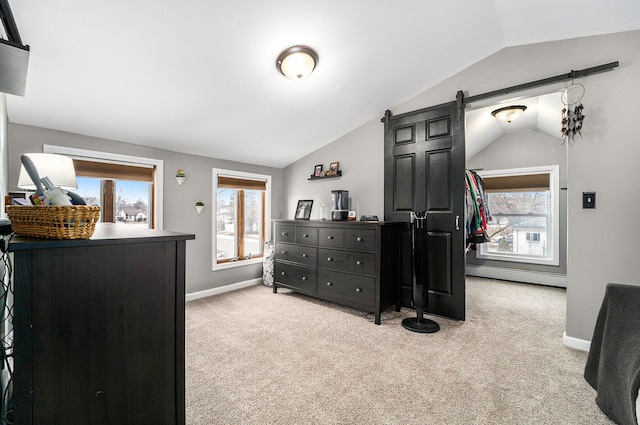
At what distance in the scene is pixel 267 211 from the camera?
178 inches

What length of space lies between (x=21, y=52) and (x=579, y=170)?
3507 millimetres

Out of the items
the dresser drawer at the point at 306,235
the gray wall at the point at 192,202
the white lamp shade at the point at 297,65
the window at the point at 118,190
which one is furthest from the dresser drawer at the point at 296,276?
the white lamp shade at the point at 297,65

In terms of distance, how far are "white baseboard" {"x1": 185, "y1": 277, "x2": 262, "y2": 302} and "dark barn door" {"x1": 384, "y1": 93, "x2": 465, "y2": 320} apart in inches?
88.1

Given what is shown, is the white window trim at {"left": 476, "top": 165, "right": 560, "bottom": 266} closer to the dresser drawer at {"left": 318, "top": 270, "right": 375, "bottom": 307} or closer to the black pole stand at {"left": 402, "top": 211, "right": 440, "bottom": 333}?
the black pole stand at {"left": 402, "top": 211, "right": 440, "bottom": 333}

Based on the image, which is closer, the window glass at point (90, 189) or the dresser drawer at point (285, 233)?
the window glass at point (90, 189)

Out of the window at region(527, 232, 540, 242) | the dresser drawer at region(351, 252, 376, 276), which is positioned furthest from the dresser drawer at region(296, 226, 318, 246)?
the window at region(527, 232, 540, 242)

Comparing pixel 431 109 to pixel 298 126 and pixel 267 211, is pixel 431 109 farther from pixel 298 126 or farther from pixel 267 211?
pixel 267 211

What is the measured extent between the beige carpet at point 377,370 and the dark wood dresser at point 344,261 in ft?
0.80

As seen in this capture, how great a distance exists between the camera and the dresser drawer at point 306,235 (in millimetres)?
3438

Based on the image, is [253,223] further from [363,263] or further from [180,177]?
[363,263]

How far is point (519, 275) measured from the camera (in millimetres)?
4574

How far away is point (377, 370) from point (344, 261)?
1301 mm

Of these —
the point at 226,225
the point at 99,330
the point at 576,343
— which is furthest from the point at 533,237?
the point at 99,330

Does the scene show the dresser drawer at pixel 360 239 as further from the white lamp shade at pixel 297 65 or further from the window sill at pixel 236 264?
Answer: the window sill at pixel 236 264
